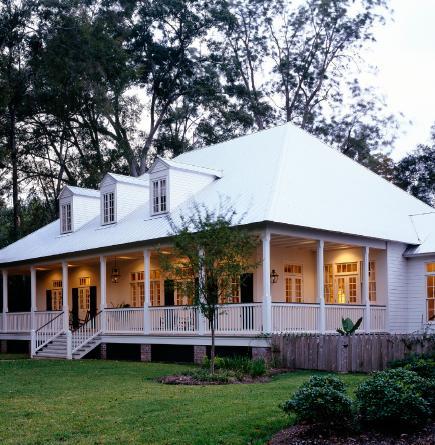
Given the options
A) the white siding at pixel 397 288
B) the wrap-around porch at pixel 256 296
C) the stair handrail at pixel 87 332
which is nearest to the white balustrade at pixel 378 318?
the wrap-around porch at pixel 256 296

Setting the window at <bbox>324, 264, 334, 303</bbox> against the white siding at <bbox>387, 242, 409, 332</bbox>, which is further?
the window at <bbox>324, 264, 334, 303</bbox>

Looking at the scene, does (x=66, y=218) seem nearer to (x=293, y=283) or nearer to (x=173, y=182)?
(x=173, y=182)

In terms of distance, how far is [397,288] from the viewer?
85.5ft

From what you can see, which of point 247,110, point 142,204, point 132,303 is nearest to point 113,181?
point 142,204

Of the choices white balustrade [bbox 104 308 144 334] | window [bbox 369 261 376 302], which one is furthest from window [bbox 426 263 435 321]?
white balustrade [bbox 104 308 144 334]

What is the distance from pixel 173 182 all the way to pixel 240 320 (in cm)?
671

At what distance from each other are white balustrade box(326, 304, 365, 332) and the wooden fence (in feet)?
12.8

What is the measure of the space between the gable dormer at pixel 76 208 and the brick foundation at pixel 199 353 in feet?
36.1

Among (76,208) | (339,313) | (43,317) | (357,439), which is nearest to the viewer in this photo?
(357,439)

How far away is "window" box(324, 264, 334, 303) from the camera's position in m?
26.9

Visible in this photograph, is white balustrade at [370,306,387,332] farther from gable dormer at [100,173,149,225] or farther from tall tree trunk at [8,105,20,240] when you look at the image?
tall tree trunk at [8,105,20,240]

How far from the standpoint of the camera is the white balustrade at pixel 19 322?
1215 inches

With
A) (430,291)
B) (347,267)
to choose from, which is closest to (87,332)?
(347,267)

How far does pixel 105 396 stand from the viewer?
1363 centimetres
